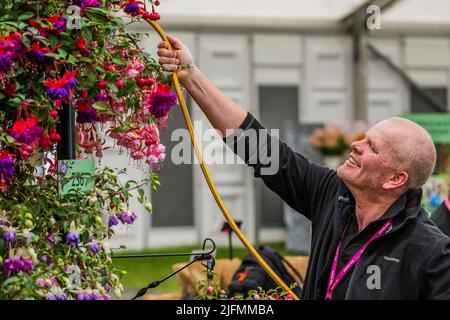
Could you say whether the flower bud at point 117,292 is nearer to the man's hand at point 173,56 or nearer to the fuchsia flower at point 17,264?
the fuchsia flower at point 17,264

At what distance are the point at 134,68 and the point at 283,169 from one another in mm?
712

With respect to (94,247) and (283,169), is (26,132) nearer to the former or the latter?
(94,247)

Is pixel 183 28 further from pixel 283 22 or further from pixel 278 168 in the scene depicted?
pixel 278 168

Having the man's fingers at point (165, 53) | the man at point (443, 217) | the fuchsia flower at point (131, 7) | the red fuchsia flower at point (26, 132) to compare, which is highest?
the fuchsia flower at point (131, 7)

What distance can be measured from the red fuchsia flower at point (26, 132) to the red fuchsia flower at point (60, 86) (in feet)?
0.21

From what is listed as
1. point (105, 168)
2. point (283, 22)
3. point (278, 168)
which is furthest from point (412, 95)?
point (105, 168)

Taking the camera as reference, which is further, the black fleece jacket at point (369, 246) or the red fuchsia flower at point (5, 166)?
the black fleece jacket at point (369, 246)

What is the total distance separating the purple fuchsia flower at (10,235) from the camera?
3.99 feet

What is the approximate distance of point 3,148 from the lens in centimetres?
127

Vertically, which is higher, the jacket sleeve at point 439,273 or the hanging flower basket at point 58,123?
the hanging flower basket at point 58,123

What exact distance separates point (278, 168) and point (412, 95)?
6.27m

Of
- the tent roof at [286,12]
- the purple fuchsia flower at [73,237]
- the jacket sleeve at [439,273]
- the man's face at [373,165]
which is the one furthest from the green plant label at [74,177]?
the tent roof at [286,12]

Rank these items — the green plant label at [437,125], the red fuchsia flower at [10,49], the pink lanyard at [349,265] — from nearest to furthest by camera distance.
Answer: the red fuchsia flower at [10,49] → the pink lanyard at [349,265] → the green plant label at [437,125]
